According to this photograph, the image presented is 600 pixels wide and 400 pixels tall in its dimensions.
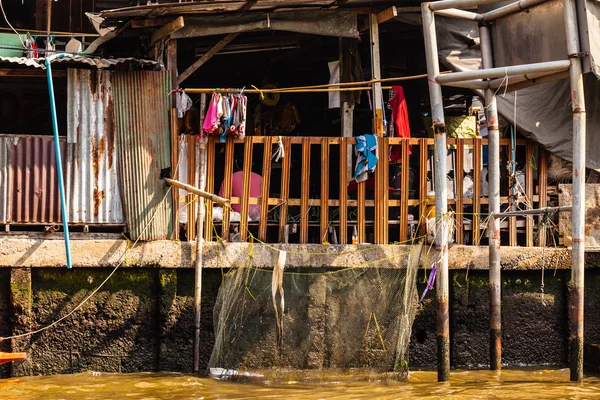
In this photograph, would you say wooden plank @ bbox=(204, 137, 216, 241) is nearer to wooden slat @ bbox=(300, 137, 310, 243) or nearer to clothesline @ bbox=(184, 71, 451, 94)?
clothesline @ bbox=(184, 71, 451, 94)

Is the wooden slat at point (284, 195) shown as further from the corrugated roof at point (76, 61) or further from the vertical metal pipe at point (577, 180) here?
the vertical metal pipe at point (577, 180)

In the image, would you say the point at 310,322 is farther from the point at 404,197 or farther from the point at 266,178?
the point at 404,197

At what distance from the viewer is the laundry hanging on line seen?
33.9 feet

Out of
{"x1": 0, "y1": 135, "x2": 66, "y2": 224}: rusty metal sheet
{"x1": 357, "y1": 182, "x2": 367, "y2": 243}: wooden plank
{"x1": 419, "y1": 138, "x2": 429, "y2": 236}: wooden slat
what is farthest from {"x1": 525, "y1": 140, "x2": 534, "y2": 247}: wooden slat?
{"x1": 0, "y1": 135, "x2": 66, "y2": 224}: rusty metal sheet

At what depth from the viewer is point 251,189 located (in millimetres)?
10789

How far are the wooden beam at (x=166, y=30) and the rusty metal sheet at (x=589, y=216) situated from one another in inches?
195

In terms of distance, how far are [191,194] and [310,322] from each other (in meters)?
2.06

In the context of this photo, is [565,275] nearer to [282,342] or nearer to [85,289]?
[282,342]

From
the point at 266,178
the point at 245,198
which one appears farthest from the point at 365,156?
the point at 245,198

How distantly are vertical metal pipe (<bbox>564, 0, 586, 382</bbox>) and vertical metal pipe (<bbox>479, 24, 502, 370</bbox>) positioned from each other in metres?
1.05

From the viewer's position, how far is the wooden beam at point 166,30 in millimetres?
10353

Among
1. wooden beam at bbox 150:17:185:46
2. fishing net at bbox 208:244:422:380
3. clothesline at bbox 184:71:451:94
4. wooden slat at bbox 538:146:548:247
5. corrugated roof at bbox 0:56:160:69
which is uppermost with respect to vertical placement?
wooden beam at bbox 150:17:185:46

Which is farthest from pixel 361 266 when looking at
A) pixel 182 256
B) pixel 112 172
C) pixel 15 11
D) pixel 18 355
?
pixel 15 11

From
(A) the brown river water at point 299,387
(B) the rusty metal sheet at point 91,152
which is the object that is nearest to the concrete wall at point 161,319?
(A) the brown river water at point 299,387
